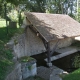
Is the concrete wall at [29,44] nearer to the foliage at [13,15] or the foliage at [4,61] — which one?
the foliage at [4,61]

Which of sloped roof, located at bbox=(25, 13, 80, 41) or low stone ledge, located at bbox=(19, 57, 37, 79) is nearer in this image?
low stone ledge, located at bbox=(19, 57, 37, 79)

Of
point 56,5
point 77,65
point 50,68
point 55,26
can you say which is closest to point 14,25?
point 55,26

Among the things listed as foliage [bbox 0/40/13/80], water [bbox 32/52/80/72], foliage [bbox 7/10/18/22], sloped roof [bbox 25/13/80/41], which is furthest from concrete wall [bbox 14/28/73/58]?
foliage [bbox 7/10/18/22]

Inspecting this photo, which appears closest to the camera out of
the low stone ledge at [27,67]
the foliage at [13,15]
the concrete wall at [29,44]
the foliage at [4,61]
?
the foliage at [4,61]

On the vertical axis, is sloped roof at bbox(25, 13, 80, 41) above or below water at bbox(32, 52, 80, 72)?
above

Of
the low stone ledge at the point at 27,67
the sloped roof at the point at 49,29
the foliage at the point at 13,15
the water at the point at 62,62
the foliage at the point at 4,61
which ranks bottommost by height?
the water at the point at 62,62

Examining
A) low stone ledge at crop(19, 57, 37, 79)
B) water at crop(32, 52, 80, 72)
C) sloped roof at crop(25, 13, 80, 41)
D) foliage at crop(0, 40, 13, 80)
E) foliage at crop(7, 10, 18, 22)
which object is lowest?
water at crop(32, 52, 80, 72)

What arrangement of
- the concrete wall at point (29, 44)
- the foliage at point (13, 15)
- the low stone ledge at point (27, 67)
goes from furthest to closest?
the foliage at point (13, 15) → the concrete wall at point (29, 44) → the low stone ledge at point (27, 67)

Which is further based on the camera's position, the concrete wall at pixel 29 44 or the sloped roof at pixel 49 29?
the concrete wall at pixel 29 44

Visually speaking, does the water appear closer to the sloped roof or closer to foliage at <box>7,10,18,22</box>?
the sloped roof

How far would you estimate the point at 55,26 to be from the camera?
42.3 ft

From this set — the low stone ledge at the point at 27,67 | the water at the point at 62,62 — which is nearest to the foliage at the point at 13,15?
the water at the point at 62,62

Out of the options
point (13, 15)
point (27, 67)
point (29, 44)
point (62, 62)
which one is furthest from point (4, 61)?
point (13, 15)

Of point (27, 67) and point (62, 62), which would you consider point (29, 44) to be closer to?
point (62, 62)
